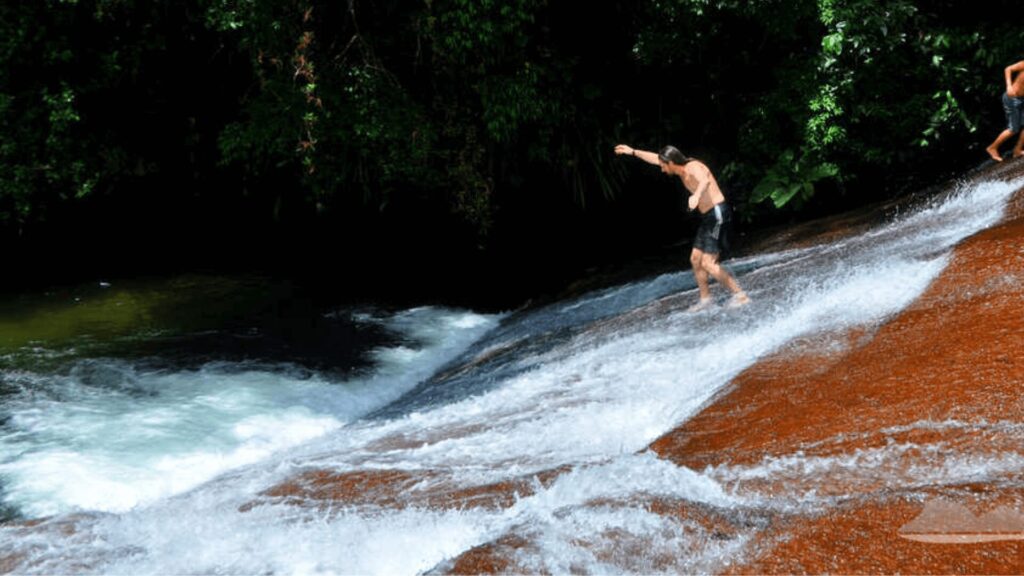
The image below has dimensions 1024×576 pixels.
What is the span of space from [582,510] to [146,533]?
2.25 metres

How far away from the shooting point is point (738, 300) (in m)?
7.12

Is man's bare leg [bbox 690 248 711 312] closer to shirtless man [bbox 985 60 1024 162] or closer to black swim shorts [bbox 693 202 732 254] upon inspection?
black swim shorts [bbox 693 202 732 254]

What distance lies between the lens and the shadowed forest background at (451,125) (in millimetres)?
11062

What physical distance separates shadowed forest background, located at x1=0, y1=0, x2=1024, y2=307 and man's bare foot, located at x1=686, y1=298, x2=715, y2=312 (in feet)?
14.0

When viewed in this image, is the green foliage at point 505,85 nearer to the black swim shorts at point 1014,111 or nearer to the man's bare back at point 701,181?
the black swim shorts at point 1014,111

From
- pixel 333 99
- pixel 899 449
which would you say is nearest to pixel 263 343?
pixel 333 99

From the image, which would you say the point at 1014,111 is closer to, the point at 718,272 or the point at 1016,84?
the point at 1016,84

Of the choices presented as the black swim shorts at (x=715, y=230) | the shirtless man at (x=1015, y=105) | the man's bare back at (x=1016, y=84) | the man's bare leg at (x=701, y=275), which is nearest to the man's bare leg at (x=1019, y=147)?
the shirtless man at (x=1015, y=105)

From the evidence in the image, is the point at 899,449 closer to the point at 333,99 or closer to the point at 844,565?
the point at 844,565

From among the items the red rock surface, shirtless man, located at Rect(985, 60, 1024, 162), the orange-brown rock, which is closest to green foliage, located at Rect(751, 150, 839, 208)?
shirtless man, located at Rect(985, 60, 1024, 162)

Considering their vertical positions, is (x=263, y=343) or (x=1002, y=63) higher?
(x=1002, y=63)

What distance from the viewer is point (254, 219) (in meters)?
14.9

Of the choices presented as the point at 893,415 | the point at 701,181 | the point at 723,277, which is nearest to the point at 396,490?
the point at 893,415

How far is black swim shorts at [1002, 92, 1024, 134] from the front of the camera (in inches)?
381
